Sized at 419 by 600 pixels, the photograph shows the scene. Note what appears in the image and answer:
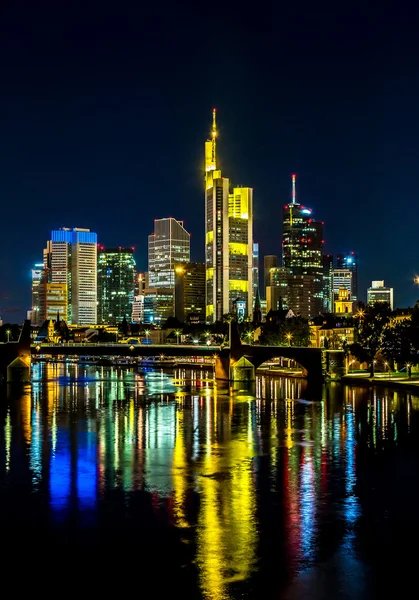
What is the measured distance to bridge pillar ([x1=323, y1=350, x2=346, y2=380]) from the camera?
10850cm

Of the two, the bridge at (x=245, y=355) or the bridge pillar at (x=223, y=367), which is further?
the bridge pillar at (x=223, y=367)

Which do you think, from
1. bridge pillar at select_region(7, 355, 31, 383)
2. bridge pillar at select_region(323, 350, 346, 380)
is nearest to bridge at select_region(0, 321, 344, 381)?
bridge pillar at select_region(323, 350, 346, 380)

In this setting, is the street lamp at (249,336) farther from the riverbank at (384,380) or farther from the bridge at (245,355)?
the riverbank at (384,380)

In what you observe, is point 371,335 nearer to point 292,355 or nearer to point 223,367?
point 292,355

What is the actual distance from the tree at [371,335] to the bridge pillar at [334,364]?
6.45ft

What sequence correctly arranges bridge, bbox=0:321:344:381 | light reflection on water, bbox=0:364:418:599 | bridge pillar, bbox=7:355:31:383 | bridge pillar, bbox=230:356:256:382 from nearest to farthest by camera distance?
light reflection on water, bbox=0:364:418:599 → bridge pillar, bbox=7:355:31:383 → bridge, bbox=0:321:344:381 → bridge pillar, bbox=230:356:256:382

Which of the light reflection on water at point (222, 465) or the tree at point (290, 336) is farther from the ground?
the tree at point (290, 336)

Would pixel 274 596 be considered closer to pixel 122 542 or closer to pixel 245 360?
pixel 122 542

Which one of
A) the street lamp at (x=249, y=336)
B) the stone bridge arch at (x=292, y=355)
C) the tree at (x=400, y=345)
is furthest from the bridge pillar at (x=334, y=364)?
the street lamp at (x=249, y=336)

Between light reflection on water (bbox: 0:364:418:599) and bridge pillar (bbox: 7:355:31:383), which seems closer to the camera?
light reflection on water (bbox: 0:364:418:599)

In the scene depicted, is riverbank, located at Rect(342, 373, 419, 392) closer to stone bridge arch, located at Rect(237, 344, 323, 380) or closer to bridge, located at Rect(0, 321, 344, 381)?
bridge, located at Rect(0, 321, 344, 381)

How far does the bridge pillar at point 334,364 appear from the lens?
108500 millimetres

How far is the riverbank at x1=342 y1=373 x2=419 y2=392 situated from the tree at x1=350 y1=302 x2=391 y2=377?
2741mm

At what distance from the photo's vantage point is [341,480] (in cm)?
4053
